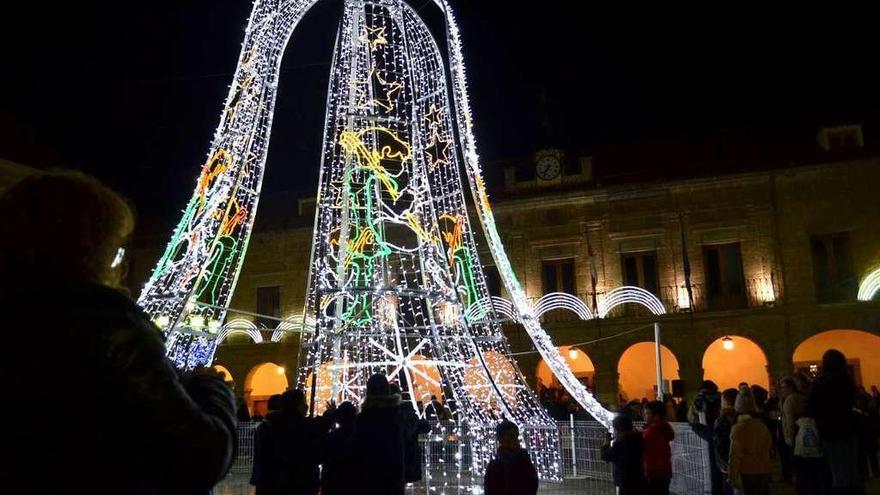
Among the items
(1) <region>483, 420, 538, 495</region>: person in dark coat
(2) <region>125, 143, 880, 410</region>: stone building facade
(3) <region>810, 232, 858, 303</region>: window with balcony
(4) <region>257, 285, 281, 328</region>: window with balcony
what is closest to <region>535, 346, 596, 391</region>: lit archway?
(2) <region>125, 143, 880, 410</region>: stone building facade

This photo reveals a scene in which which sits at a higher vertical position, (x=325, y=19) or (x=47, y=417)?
(x=325, y=19)

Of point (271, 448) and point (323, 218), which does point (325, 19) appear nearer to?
point (323, 218)

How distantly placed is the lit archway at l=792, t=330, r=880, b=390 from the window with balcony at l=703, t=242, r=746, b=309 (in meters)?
2.35

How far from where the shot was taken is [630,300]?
2219 centimetres

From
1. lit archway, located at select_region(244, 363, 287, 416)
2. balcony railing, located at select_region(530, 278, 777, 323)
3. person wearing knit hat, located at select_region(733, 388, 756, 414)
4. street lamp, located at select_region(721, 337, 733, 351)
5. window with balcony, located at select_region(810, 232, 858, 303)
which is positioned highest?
window with balcony, located at select_region(810, 232, 858, 303)

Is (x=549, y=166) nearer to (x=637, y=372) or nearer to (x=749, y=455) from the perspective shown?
(x=637, y=372)

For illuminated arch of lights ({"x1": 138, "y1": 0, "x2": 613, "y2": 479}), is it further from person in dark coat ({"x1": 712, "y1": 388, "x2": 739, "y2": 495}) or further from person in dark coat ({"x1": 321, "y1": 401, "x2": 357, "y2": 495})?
person in dark coat ({"x1": 321, "y1": 401, "x2": 357, "y2": 495})

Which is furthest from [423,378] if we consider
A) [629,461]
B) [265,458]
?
[265,458]

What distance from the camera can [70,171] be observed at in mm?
1488

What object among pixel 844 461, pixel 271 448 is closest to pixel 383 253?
pixel 271 448

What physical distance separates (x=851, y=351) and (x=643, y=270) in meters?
6.14

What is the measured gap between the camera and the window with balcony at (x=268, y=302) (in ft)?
85.8

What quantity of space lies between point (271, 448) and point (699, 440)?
5.10m

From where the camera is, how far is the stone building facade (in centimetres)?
2106
